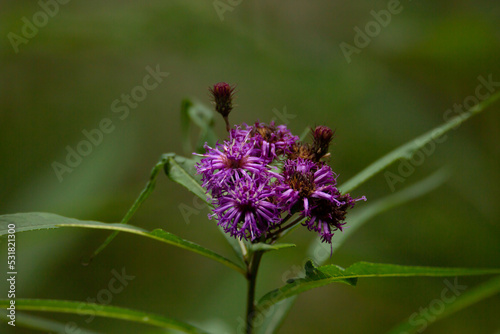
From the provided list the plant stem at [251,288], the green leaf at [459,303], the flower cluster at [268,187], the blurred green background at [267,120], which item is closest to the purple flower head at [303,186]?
the flower cluster at [268,187]

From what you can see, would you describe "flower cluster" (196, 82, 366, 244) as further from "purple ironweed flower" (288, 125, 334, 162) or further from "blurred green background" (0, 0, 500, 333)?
"blurred green background" (0, 0, 500, 333)

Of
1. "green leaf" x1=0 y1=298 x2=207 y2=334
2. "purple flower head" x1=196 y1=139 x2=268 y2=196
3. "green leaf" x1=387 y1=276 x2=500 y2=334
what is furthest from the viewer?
"green leaf" x1=387 y1=276 x2=500 y2=334

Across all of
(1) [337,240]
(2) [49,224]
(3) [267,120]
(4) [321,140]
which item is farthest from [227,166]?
(3) [267,120]

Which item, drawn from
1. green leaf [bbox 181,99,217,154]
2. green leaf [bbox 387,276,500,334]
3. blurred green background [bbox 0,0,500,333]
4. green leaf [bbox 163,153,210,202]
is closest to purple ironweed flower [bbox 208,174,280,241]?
green leaf [bbox 163,153,210,202]

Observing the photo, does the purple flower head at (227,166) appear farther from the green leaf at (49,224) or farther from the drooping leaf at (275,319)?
the drooping leaf at (275,319)

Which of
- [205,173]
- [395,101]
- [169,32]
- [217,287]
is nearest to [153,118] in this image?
[169,32]

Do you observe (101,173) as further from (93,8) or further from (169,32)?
(93,8)
